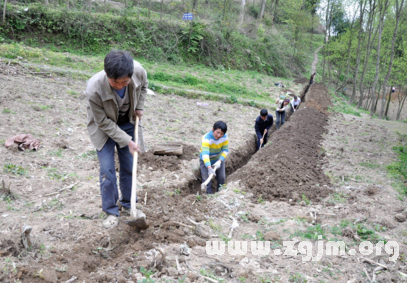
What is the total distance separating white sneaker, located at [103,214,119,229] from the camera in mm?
3759

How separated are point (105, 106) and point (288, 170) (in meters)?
4.17

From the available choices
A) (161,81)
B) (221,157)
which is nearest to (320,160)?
(221,157)

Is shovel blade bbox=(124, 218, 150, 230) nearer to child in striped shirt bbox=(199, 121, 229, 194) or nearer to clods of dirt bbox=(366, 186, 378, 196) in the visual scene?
child in striped shirt bbox=(199, 121, 229, 194)

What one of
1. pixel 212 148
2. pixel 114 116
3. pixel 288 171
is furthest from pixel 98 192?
pixel 288 171

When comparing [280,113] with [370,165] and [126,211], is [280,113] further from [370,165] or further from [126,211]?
[126,211]

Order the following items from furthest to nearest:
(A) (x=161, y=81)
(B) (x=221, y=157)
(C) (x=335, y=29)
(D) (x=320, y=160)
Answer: (C) (x=335, y=29)
(A) (x=161, y=81)
(D) (x=320, y=160)
(B) (x=221, y=157)

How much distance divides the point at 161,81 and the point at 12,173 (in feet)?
34.8

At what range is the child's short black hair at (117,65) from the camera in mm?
2869

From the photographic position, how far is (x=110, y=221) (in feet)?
12.4

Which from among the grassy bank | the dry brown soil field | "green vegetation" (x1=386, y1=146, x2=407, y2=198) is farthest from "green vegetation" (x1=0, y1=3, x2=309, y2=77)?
"green vegetation" (x1=386, y1=146, x2=407, y2=198)

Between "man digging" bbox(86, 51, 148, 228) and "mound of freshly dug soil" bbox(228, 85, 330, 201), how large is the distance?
2.49 meters

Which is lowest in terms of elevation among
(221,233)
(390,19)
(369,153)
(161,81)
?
(221,233)

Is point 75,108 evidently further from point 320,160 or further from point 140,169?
point 320,160

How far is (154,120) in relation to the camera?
30.2ft
